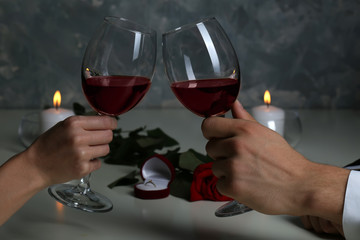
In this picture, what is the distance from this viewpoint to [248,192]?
2.64 ft

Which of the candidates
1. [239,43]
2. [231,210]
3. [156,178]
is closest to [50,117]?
[156,178]

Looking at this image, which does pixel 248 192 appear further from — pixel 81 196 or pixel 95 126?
pixel 81 196

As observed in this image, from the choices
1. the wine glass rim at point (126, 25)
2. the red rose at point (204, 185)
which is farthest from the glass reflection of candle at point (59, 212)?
the wine glass rim at point (126, 25)

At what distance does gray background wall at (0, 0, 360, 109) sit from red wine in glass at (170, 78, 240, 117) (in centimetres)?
143

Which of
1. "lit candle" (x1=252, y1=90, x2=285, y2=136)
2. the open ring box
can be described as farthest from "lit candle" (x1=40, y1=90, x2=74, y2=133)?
"lit candle" (x1=252, y1=90, x2=285, y2=136)

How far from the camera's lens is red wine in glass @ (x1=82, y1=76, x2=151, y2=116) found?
0.91 m

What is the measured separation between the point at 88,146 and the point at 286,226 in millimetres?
414

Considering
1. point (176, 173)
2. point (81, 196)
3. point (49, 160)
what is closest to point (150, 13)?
point (176, 173)

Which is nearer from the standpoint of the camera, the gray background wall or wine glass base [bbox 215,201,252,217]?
wine glass base [bbox 215,201,252,217]

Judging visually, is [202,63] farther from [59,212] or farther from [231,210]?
[59,212]

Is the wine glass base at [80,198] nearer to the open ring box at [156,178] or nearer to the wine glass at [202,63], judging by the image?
the open ring box at [156,178]

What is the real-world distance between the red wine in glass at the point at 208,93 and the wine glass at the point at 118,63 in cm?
7

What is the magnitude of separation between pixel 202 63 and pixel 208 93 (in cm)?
5

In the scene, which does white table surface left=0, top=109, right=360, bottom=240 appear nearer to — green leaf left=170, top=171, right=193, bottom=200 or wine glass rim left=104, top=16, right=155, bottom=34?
green leaf left=170, top=171, right=193, bottom=200
